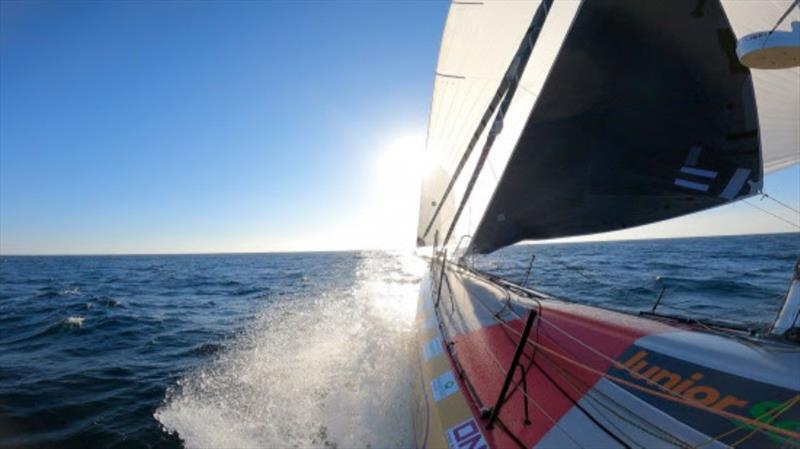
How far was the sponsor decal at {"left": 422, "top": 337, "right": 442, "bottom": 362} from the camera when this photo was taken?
4716 mm

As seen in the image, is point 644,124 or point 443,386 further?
point 644,124

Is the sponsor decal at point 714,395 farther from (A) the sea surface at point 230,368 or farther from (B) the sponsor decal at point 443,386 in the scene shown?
(A) the sea surface at point 230,368

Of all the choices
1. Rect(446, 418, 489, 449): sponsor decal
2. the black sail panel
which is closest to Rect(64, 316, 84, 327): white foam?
the black sail panel

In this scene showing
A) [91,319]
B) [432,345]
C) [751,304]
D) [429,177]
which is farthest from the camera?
[91,319]

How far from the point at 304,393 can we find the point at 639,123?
199 inches

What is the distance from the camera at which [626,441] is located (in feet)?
7.51

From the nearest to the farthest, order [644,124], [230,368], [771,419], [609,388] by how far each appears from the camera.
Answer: [771,419], [609,388], [644,124], [230,368]

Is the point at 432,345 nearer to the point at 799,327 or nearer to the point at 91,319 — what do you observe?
the point at 799,327

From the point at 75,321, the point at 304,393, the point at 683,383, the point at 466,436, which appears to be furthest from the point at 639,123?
the point at 75,321

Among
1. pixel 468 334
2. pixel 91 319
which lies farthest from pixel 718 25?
pixel 91 319

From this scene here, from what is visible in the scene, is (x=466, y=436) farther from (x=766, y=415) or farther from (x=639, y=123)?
(x=639, y=123)

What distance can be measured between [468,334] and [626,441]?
89.0 inches

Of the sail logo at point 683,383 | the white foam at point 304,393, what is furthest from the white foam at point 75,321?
the sail logo at point 683,383

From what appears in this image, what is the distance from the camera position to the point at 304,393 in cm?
584
